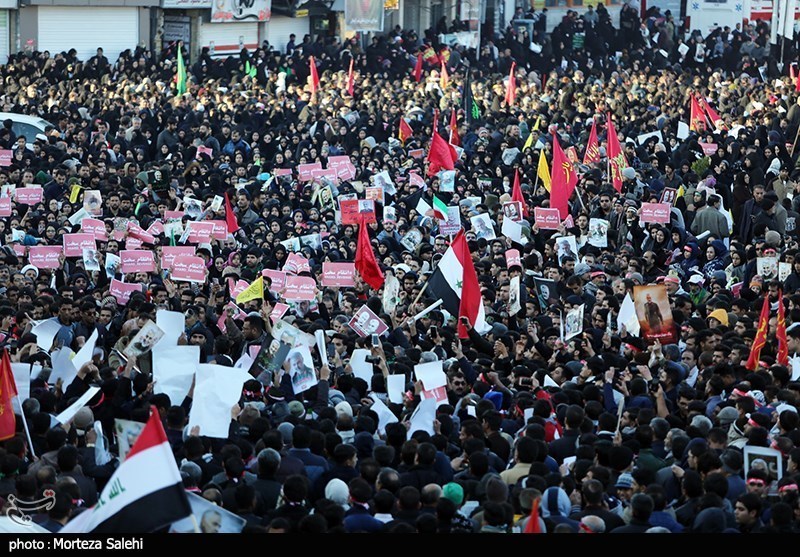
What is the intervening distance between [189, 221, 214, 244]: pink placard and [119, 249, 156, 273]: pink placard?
1413 millimetres

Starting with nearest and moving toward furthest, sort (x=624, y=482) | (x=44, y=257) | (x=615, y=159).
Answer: (x=624, y=482), (x=44, y=257), (x=615, y=159)

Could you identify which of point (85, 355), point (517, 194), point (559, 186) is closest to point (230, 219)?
point (517, 194)

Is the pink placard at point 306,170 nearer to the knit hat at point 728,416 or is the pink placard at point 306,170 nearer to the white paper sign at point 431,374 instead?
the white paper sign at point 431,374

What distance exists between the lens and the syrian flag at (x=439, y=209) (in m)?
16.9

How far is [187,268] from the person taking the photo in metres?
13.8

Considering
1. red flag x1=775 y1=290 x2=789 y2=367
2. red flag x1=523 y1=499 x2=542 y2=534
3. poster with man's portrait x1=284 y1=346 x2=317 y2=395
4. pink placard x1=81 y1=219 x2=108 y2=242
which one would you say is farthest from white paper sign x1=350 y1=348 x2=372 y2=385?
pink placard x1=81 y1=219 x2=108 y2=242

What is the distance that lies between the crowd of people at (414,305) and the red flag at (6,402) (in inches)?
7.0

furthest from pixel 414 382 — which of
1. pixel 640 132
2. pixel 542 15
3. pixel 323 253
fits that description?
pixel 542 15

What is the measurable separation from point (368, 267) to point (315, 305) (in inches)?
32.1

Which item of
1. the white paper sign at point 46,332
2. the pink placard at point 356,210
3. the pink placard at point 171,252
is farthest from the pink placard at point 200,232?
the white paper sign at point 46,332

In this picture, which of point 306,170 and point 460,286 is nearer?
point 460,286

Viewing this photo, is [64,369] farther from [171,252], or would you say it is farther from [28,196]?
[28,196]

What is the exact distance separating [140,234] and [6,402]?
668 centimetres

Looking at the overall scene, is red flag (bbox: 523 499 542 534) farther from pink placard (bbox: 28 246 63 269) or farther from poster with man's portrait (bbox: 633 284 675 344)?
pink placard (bbox: 28 246 63 269)
